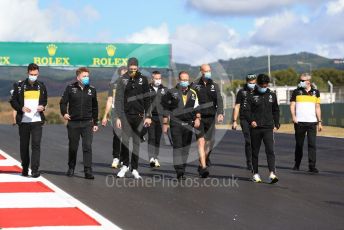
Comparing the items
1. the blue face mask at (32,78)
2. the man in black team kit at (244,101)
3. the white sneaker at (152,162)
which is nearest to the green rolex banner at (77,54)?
the white sneaker at (152,162)

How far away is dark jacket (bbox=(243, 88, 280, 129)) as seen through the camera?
11.1 m

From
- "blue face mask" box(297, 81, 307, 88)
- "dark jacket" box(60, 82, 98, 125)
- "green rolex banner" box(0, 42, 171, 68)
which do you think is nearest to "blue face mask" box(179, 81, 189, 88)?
"dark jacket" box(60, 82, 98, 125)

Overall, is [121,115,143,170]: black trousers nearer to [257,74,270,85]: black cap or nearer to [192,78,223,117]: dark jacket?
[192,78,223,117]: dark jacket

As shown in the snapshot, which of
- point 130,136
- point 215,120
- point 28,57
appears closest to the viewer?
point 130,136

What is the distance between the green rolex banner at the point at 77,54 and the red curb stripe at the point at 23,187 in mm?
38356

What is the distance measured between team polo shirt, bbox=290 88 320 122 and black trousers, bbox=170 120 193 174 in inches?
106

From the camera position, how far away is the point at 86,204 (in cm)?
839

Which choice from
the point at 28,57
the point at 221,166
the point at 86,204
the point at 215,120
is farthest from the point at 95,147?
the point at 28,57

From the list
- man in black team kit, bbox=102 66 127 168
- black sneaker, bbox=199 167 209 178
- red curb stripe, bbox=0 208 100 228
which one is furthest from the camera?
man in black team kit, bbox=102 66 127 168

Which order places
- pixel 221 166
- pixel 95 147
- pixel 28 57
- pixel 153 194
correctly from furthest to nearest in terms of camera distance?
1. pixel 28 57
2. pixel 95 147
3. pixel 221 166
4. pixel 153 194

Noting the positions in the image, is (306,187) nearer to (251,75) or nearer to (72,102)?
(251,75)

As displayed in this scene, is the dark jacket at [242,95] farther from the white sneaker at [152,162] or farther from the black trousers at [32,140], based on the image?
Result: the black trousers at [32,140]

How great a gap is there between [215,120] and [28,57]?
37.4 m

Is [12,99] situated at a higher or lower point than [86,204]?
higher
